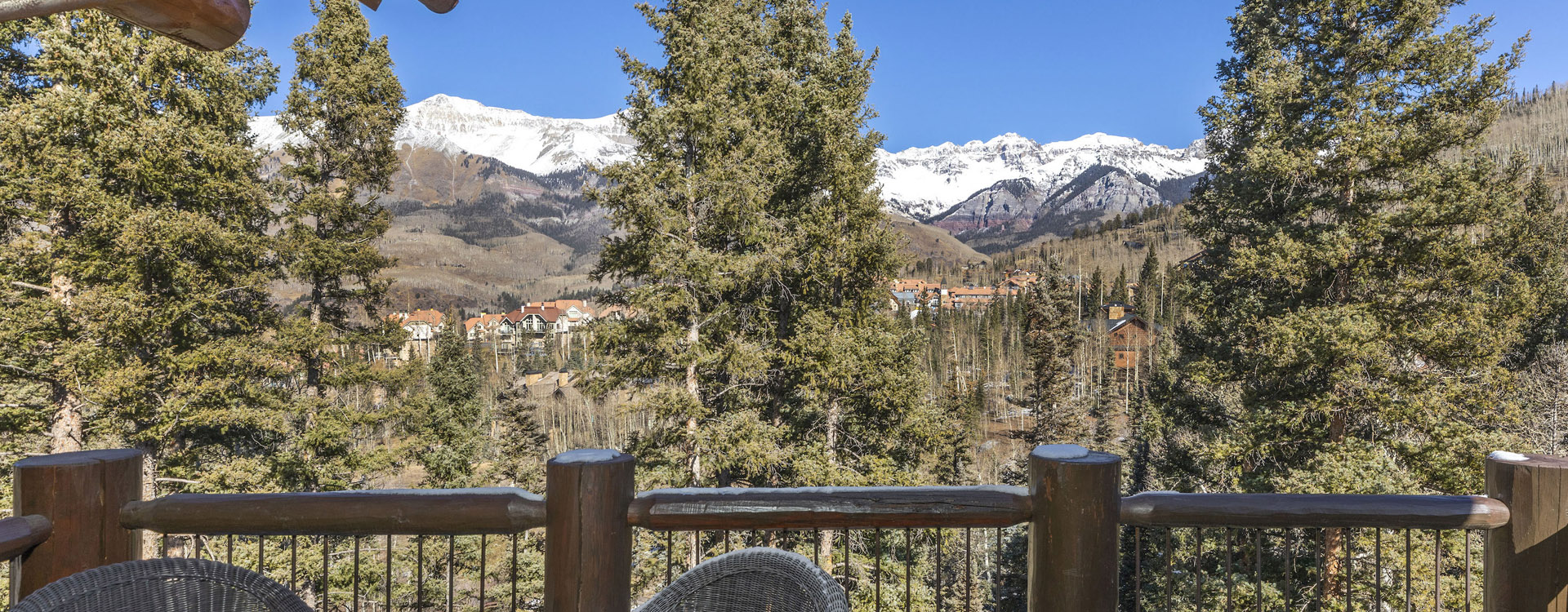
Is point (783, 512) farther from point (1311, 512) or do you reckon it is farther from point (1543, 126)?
point (1543, 126)

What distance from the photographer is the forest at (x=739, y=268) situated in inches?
349

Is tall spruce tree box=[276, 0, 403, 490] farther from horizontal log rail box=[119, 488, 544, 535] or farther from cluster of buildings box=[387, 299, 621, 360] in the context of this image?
cluster of buildings box=[387, 299, 621, 360]

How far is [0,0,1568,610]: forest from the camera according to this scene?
8.86 meters

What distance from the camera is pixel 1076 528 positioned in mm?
1930

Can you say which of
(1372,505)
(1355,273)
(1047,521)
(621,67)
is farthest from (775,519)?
(1355,273)

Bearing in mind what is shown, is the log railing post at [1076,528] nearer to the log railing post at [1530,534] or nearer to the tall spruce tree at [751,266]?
the log railing post at [1530,534]

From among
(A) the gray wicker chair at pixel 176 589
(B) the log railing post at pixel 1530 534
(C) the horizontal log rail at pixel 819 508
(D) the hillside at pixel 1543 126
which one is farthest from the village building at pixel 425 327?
(D) the hillside at pixel 1543 126

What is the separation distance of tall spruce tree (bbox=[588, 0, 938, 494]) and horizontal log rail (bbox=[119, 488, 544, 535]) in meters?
7.79

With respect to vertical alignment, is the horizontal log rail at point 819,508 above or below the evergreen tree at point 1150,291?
below

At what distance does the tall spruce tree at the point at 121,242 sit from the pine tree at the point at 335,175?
947mm

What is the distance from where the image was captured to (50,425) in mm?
9008

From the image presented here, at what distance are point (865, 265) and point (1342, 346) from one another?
677 cm

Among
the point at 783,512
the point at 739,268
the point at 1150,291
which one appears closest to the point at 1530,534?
the point at 783,512

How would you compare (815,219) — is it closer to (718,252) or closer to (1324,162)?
(718,252)
